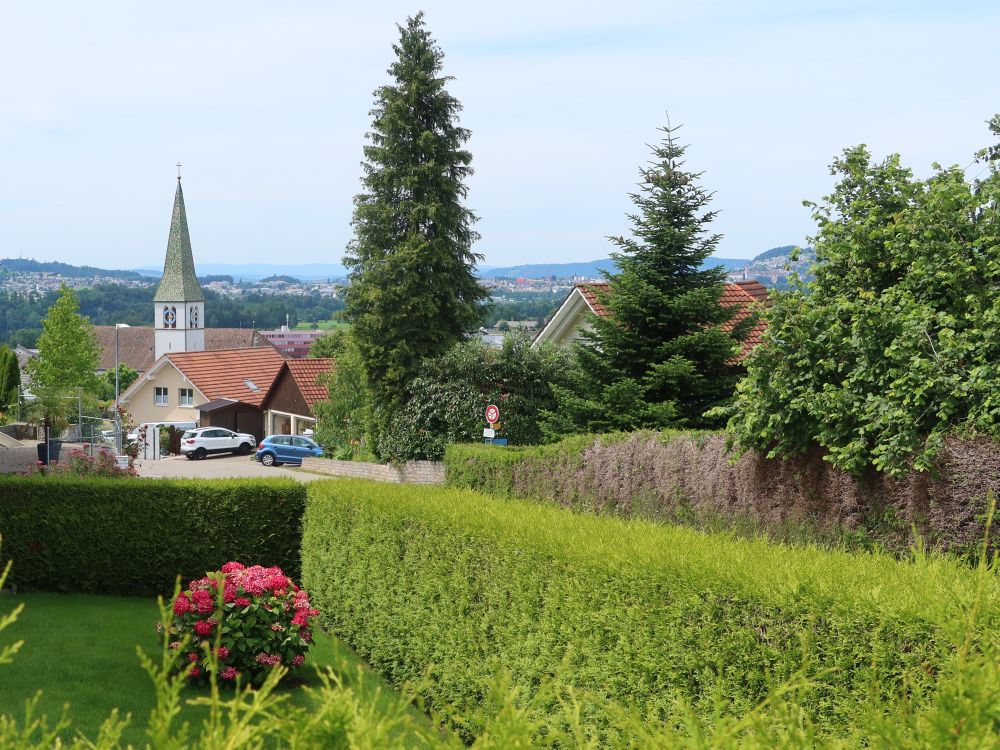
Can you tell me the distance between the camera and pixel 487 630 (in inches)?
368

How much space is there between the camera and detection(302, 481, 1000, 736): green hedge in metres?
5.65

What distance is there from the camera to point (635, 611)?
7219 mm

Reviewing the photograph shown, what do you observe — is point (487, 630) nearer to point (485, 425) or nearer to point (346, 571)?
point (346, 571)

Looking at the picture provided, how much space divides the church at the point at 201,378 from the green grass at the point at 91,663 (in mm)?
33946

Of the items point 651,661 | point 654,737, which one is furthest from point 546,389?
point 654,737

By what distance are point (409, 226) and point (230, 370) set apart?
3997 cm

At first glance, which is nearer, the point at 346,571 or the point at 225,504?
the point at 346,571

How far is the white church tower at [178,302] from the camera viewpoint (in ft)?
369

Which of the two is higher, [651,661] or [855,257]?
[855,257]

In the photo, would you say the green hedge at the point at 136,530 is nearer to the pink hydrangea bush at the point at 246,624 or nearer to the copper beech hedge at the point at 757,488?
the copper beech hedge at the point at 757,488

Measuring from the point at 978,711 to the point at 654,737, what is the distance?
38.6 inches

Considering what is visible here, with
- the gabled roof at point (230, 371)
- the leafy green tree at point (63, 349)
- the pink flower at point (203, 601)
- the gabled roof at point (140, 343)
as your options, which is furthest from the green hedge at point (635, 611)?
the gabled roof at point (140, 343)

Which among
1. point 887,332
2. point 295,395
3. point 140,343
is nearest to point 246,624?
point 887,332

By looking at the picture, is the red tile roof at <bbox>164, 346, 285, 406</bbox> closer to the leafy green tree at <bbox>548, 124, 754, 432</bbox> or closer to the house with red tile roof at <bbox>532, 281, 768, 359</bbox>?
the house with red tile roof at <bbox>532, 281, 768, 359</bbox>
